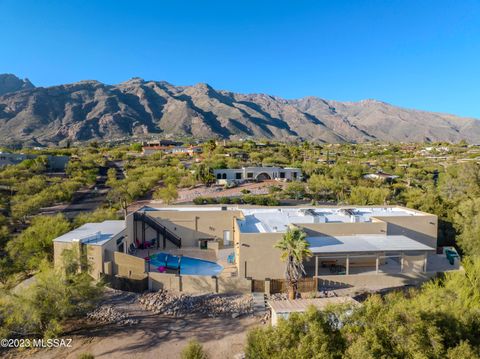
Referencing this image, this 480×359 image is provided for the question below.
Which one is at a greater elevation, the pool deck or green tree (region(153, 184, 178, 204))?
green tree (region(153, 184, 178, 204))

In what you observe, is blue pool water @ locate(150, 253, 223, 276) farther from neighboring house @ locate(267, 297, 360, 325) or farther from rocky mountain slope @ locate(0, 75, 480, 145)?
rocky mountain slope @ locate(0, 75, 480, 145)

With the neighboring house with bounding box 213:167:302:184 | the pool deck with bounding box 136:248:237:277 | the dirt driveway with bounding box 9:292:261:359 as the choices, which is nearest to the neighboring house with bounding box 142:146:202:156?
the neighboring house with bounding box 213:167:302:184

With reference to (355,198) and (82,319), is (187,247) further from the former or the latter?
(355,198)

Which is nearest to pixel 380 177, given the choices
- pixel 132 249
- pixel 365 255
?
pixel 365 255

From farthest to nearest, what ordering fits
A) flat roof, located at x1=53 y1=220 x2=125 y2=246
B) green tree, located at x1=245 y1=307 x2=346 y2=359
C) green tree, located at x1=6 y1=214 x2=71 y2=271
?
green tree, located at x1=6 y1=214 x2=71 y2=271 < flat roof, located at x1=53 y1=220 x2=125 y2=246 < green tree, located at x1=245 y1=307 x2=346 y2=359

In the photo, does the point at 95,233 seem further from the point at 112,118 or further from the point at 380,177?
the point at 112,118

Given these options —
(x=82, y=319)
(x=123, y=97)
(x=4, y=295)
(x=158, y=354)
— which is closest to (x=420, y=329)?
(x=158, y=354)
